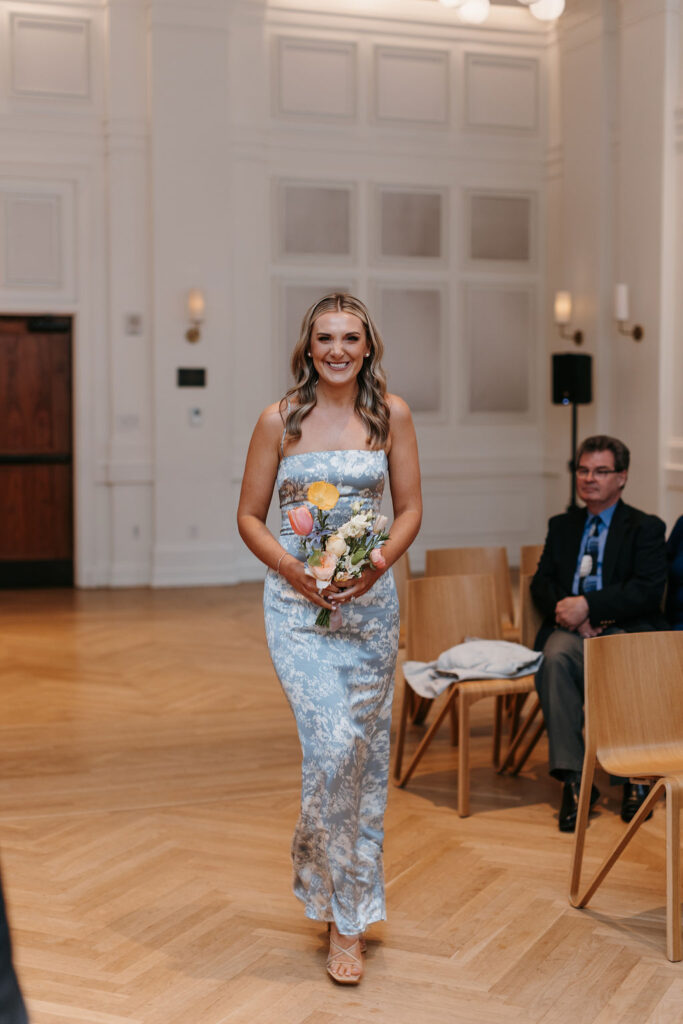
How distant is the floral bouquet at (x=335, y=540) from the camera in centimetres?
302

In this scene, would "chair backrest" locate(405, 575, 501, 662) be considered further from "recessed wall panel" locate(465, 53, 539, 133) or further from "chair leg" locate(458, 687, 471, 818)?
"recessed wall panel" locate(465, 53, 539, 133)

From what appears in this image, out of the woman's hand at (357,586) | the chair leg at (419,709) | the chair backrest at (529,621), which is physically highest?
the woman's hand at (357,586)

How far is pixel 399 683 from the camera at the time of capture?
21.8 ft

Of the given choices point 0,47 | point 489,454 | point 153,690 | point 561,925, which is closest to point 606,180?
point 489,454

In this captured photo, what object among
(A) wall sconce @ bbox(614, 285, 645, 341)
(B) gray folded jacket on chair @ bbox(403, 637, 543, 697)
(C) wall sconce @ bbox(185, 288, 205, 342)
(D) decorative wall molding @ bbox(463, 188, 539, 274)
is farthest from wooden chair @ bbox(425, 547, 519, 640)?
(D) decorative wall molding @ bbox(463, 188, 539, 274)

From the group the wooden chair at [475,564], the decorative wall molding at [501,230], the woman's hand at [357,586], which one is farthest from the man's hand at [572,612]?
the decorative wall molding at [501,230]

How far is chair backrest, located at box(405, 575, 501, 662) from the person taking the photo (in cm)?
496

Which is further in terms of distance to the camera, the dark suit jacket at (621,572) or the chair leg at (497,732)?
the chair leg at (497,732)

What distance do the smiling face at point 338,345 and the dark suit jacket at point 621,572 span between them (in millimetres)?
1810

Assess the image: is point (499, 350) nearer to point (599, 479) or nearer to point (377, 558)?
point (599, 479)

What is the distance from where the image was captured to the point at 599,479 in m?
4.64

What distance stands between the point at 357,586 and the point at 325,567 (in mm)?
136

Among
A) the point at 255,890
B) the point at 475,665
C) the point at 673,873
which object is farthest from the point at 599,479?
the point at 255,890

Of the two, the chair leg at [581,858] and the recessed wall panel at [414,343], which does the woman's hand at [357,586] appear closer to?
the chair leg at [581,858]
